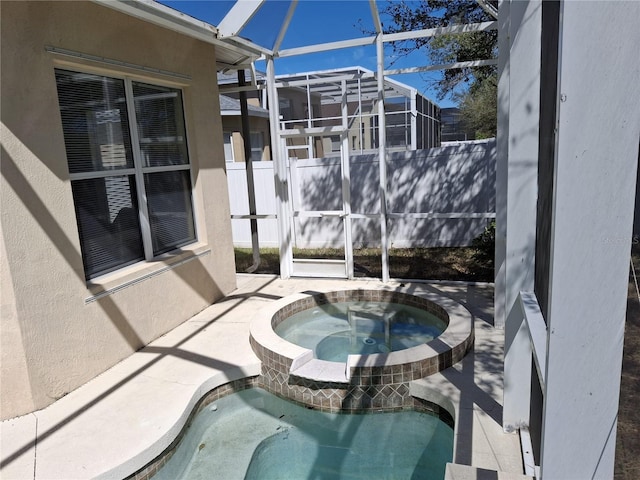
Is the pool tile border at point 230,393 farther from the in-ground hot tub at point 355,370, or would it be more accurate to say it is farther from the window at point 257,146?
the window at point 257,146

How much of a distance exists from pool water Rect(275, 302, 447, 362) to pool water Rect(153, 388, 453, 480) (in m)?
1.07

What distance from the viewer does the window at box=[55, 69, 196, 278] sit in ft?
13.2

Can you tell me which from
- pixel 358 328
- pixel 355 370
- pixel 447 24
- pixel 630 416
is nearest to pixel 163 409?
pixel 355 370

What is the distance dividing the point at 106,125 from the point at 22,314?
1.92 m

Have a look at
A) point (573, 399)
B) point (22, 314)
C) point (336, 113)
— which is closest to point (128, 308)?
→ point (22, 314)

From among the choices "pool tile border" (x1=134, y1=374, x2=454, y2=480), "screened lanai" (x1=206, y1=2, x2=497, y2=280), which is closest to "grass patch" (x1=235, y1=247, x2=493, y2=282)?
"screened lanai" (x1=206, y1=2, x2=497, y2=280)

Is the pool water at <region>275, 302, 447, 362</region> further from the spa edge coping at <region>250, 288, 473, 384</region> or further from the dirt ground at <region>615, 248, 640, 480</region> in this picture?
the dirt ground at <region>615, 248, 640, 480</region>

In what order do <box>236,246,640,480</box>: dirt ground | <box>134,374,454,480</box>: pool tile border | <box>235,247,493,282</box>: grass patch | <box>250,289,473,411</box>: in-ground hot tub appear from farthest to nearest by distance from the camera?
1. <box>235,247,493,282</box>: grass patch
2. <box>250,289,473,411</box>: in-ground hot tub
3. <box>134,374,454,480</box>: pool tile border
4. <box>236,246,640,480</box>: dirt ground

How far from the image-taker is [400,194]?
919cm

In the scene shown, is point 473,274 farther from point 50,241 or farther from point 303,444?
point 50,241

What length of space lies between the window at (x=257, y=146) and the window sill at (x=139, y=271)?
9.30m

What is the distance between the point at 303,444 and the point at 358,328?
2272 mm

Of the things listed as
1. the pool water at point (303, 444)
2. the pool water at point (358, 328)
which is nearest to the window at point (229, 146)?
the pool water at point (358, 328)

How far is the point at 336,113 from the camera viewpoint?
1780cm
